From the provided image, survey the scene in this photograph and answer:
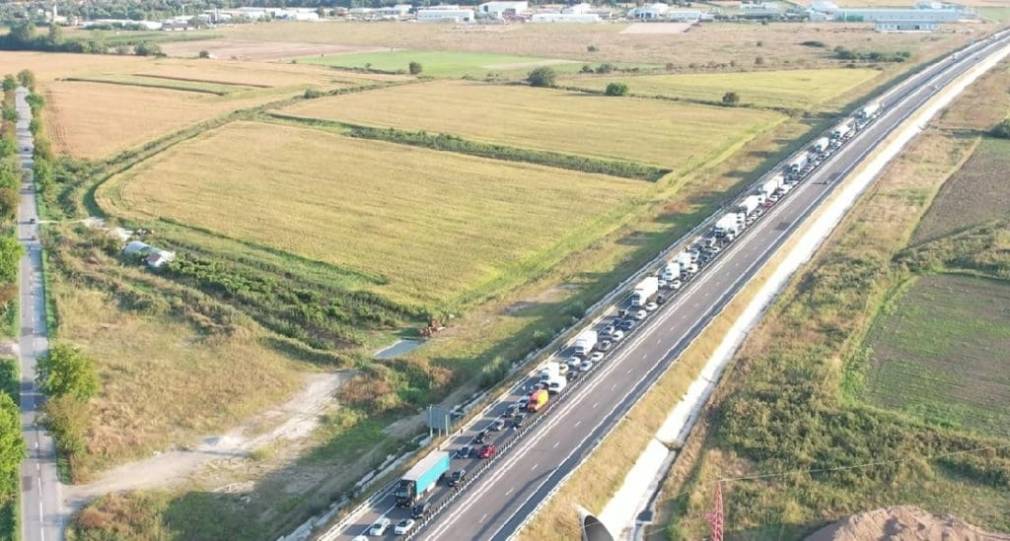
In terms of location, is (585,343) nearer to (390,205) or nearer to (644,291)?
(644,291)

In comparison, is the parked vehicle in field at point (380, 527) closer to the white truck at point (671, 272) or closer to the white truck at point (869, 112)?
the white truck at point (671, 272)

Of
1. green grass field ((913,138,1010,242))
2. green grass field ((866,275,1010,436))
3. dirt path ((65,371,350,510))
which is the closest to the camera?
dirt path ((65,371,350,510))

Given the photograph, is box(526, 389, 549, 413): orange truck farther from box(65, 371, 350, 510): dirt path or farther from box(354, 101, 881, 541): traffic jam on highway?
box(65, 371, 350, 510): dirt path

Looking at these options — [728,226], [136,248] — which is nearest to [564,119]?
[728,226]

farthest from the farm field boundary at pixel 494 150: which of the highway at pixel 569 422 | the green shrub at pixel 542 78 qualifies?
the green shrub at pixel 542 78

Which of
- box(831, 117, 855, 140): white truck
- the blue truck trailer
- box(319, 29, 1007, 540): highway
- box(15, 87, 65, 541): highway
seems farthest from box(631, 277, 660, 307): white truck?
box(831, 117, 855, 140): white truck
